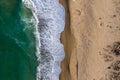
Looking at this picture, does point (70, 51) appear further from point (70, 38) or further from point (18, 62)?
point (18, 62)

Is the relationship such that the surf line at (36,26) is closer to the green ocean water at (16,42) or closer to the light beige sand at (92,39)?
the green ocean water at (16,42)

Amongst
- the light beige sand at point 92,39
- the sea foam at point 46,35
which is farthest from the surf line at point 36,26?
the light beige sand at point 92,39

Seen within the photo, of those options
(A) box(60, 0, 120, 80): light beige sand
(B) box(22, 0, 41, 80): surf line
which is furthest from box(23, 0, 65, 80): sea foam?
(A) box(60, 0, 120, 80): light beige sand

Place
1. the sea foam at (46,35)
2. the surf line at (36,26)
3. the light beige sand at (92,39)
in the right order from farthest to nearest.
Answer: the surf line at (36,26)
the sea foam at (46,35)
the light beige sand at (92,39)

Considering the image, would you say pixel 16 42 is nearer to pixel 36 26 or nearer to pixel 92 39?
pixel 36 26

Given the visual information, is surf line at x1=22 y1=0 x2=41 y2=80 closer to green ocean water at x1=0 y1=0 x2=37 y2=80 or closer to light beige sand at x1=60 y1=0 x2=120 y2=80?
green ocean water at x1=0 y1=0 x2=37 y2=80

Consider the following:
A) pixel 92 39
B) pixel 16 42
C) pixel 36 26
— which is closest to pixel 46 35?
pixel 36 26

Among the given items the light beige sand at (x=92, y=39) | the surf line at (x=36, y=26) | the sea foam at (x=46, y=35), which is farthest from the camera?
the surf line at (x=36, y=26)

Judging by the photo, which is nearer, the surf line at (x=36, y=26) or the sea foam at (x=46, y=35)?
the sea foam at (x=46, y=35)
